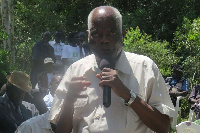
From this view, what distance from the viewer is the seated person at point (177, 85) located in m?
9.03

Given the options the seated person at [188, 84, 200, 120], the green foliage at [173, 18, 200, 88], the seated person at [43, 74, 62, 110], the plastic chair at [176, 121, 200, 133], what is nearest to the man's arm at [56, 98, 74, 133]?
the seated person at [43, 74, 62, 110]

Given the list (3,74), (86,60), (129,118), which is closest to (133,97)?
(129,118)

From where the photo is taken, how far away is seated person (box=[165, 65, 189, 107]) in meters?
9.03

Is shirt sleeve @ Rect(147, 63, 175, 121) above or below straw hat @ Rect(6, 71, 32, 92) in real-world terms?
above

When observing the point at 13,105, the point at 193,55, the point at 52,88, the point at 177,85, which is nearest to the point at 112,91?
the point at 13,105

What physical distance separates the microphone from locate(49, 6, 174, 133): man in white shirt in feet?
0.12

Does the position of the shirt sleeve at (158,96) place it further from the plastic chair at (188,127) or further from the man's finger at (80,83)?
the plastic chair at (188,127)

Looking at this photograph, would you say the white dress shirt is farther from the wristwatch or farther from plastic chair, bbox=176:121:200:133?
Answer: plastic chair, bbox=176:121:200:133

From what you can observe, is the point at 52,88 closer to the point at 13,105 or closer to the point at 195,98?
the point at 13,105

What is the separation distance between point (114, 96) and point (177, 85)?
23.7 feet

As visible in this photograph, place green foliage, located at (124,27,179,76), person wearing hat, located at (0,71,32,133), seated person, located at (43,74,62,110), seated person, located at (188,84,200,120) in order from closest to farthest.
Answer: person wearing hat, located at (0,71,32,133)
seated person, located at (43,74,62,110)
seated person, located at (188,84,200,120)
green foliage, located at (124,27,179,76)

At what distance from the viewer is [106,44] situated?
7.39 ft

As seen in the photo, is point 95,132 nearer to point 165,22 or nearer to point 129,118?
point 129,118

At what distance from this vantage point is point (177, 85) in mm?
9266
